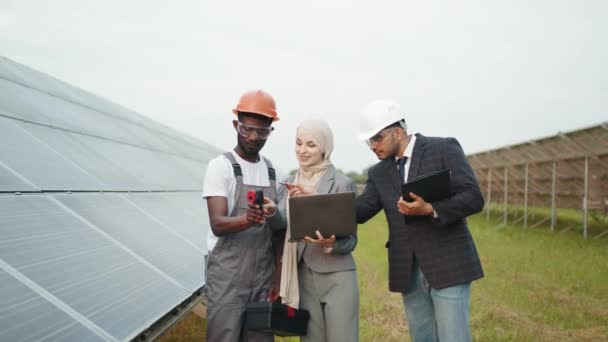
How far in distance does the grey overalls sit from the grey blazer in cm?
34

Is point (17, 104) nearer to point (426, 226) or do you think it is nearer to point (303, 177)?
point (303, 177)

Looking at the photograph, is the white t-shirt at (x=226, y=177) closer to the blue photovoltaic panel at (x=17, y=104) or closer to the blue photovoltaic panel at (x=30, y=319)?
the blue photovoltaic panel at (x=30, y=319)

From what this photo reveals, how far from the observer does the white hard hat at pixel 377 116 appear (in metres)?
3.48

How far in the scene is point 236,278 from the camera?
322 cm

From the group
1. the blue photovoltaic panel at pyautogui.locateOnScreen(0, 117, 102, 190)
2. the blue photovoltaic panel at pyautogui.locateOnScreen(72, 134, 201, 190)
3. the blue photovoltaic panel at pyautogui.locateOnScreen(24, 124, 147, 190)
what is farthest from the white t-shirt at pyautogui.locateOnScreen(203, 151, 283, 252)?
the blue photovoltaic panel at pyautogui.locateOnScreen(72, 134, 201, 190)

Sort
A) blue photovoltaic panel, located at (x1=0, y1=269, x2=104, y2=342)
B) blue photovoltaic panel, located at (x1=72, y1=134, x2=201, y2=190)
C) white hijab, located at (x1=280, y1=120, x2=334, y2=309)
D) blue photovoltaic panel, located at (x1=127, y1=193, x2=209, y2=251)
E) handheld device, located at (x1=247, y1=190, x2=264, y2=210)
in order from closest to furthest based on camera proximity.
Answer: blue photovoltaic panel, located at (x1=0, y1=269, x2=104, y2=342) → handheld device, located at (x1=247, y1=190, x2=264, y2=210) → white hijab, located at (x1=280, y1=120, x2=334, y2=309) → blue photovoltaic panel, located at (x1=127, y1=193, x2=209, y2=251) → blue photovoltaic panel, located at (x1=72, y1=134, x2=201, y2=190)

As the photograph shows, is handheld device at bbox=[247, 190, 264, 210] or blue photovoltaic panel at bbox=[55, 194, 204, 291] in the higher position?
handheld device at bbox=[247, 190, 264, 210]

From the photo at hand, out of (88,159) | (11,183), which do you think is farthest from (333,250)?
(88,159)

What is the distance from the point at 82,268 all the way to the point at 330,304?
1525mm

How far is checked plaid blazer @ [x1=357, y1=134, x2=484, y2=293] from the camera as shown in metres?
3.32

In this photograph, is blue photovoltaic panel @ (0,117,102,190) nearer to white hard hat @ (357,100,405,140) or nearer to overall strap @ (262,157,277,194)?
overall strap @ (262,157,277,194)

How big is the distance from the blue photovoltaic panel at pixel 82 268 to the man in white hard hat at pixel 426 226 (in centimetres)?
159

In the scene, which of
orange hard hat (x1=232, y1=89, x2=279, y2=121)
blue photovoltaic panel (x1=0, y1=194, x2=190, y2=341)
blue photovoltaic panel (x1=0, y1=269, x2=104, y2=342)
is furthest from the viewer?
orange hard hat (x1=232, y1=89, x2=279, y2=121)

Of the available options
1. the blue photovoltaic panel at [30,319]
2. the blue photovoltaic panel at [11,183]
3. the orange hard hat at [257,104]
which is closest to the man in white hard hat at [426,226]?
the orange hard hat at [257,104]
